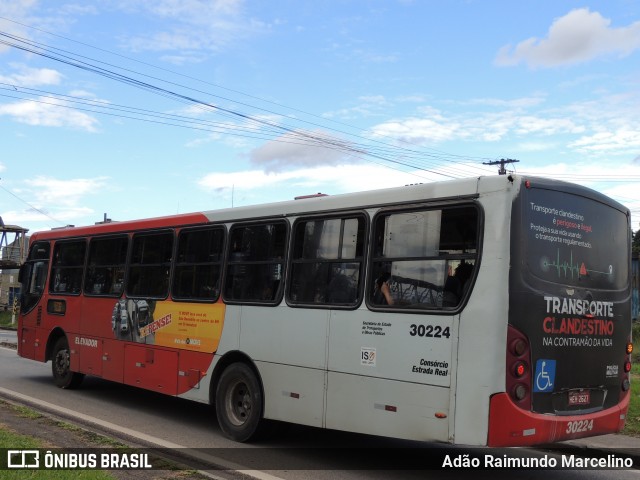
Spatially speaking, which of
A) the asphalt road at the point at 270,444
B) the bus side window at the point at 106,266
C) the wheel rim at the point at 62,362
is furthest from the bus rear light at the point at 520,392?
the wheel rim at the point at 62,362

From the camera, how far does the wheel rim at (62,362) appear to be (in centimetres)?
1223

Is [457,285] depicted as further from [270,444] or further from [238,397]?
[238,397]

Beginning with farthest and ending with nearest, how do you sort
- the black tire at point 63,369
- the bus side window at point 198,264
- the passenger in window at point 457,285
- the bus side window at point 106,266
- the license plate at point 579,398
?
1. the black tire at point 63,369
2. the bus side window at point 106,266
3. the bus side window at point 198,264
4. the license plate at point 579,398
5. the passenger in window at point 457,285

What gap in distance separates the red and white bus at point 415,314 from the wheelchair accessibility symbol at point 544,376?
0.08 feet

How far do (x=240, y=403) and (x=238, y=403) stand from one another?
0.09 feet

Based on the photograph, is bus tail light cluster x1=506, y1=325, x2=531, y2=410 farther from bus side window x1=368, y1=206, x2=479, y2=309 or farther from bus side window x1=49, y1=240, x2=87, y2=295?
bus side window x1=49, y1=240, x2=87, y2=295

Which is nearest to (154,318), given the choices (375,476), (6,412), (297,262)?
(6,412)

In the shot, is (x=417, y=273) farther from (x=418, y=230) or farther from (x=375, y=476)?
(x=375, y=476)

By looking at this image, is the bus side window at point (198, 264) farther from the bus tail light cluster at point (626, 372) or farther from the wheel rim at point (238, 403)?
the bus tail light cluster at point (626, 372)

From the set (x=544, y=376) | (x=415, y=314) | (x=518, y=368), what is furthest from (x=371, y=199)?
(x=544, y=376)

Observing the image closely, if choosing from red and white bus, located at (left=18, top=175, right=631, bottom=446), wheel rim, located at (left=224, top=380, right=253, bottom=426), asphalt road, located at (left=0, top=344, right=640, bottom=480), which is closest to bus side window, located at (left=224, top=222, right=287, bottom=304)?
red and white bus, located at (left=18, top=175, right=631, bottom=446)

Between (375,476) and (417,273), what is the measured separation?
2186mm

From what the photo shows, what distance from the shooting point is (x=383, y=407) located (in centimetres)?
667

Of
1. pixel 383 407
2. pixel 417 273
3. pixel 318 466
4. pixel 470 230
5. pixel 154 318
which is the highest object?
pixel 470 230
